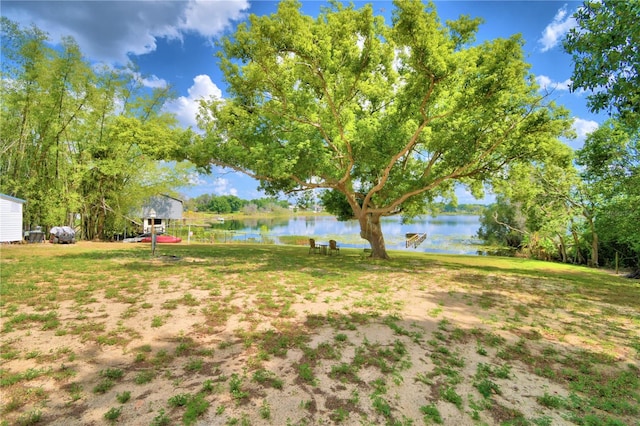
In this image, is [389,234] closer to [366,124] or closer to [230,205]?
[366,124]

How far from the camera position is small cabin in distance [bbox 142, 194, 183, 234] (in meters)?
30.4

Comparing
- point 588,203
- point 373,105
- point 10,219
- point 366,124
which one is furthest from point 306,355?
point 10,219

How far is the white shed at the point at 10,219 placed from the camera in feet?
53.4

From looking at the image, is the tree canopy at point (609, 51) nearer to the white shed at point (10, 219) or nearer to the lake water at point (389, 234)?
the lake water at point (389, 234)

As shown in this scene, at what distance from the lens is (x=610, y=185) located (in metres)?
12.7

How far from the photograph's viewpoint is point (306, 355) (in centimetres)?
420

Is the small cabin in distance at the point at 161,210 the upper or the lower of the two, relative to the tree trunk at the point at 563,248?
upper

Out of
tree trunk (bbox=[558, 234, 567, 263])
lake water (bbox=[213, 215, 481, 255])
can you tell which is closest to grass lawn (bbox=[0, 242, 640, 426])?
tree trunk (bbox=[558, 234, 567, 263])

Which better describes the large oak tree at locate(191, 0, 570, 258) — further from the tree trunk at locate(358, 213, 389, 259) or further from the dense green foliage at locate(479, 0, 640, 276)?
the dense green foliage at locate(479, 0, 640, 276)

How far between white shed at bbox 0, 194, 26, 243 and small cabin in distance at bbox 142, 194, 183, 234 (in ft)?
42.3

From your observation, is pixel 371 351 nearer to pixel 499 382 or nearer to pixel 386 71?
pixel 499 382

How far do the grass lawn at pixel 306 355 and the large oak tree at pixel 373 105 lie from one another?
606 cm

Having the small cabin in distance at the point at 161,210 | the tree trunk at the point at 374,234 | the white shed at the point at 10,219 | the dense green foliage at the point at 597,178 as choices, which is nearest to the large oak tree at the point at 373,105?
the tree trunk at the point at 374,234

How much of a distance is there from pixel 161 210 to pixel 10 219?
15081 mm
